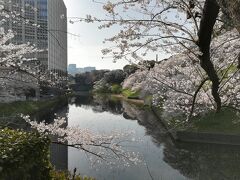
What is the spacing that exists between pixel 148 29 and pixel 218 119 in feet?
77.9

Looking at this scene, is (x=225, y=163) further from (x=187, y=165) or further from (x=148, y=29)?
(x=148, y=29)

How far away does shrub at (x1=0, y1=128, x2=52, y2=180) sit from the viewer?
6.28 metres

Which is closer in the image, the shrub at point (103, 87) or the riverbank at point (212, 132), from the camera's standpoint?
the riverbank at point (212, 132)

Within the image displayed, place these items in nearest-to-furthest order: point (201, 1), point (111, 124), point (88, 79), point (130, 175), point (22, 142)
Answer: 1. point (201, 1)
2. point (22, 142)
3. point (130, 175)
4. point (111, 124)
5. point (88, 79)

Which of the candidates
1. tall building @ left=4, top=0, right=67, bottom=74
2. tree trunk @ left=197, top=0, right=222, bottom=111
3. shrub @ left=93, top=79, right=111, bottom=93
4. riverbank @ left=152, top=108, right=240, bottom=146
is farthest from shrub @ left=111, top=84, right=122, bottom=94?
tree trunk @ left=197, top=0, right=222, bottom=111

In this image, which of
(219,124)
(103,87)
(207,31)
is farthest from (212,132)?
(103,87)

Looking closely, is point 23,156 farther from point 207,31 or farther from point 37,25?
point 207,31

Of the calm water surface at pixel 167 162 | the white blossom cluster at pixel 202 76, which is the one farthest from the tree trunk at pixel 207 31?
the calm water surface at pixel 167 162

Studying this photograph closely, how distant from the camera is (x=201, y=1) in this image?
17.8 feet

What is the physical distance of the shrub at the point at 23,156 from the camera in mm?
6281

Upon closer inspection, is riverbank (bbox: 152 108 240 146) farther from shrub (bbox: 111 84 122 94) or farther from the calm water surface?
shrub (bbox: 111 84 122 94)

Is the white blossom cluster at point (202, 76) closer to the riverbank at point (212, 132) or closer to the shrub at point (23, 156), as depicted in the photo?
the riverbank at point (212, 132)

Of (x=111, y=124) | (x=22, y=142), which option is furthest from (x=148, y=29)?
(x=111, y=124)

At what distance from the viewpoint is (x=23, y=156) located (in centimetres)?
665
